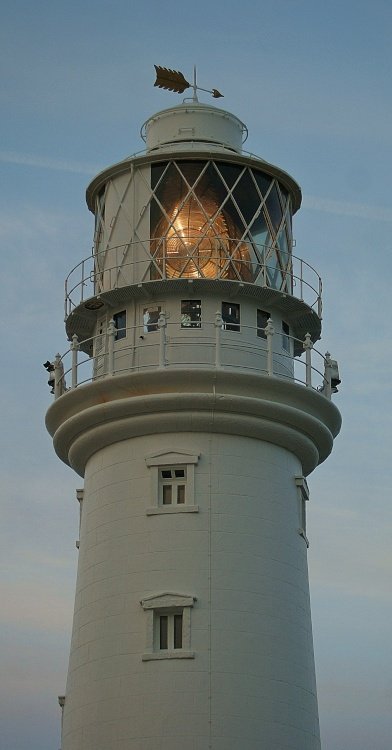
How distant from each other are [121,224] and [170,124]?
248cm

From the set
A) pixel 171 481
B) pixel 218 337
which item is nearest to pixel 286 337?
pixel 218 337

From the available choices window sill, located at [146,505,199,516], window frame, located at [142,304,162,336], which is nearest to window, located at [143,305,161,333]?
window frame, located at [142,304,162,336]

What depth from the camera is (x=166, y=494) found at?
93.9ft

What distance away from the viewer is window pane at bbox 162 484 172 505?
28.5m

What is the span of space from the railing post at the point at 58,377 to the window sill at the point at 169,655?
5948mm

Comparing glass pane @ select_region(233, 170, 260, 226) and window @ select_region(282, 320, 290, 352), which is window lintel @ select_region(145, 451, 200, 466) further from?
glass pane @ select_region(233, 170, 260, 226)

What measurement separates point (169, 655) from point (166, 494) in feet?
10.1

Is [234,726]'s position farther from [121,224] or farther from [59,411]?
[121,224]

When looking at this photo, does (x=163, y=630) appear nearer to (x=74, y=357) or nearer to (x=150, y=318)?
(x=74, y=357)

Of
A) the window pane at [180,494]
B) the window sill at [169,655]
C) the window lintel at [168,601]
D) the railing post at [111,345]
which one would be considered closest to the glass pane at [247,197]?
the railing post at [111,345]

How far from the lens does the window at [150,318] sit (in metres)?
29.7

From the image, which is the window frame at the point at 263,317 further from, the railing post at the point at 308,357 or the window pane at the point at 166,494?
the window pane at the point at 166,494

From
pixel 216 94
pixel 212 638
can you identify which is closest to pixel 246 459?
pixel 212 638

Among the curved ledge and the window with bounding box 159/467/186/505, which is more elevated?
the curved ledge
